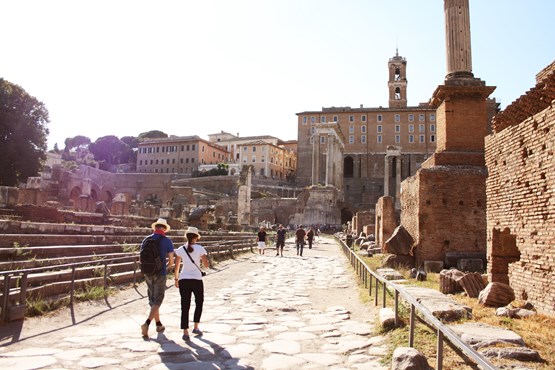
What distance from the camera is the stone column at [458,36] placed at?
13414mm

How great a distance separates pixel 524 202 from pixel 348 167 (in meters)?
73.0

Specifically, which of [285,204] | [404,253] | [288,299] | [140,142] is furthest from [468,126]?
[140,142]

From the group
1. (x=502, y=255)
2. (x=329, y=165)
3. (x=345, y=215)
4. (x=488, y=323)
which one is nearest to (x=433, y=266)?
(x=502, y=255)

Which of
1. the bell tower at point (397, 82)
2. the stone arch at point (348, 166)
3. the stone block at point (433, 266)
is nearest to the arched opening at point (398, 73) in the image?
the bell tower at point (397, 82)

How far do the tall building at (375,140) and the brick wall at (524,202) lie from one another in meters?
65.7

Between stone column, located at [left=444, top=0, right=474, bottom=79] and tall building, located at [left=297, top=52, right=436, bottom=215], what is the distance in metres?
60.4

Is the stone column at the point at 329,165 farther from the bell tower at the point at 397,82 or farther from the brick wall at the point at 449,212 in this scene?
the brick wall at the point at 449,212

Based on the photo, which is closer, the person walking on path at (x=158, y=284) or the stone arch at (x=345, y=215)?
the person walking on path at (x=158, y=284)

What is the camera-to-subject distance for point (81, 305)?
7.51 metres

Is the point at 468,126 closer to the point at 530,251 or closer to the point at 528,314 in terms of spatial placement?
the point at 530,251

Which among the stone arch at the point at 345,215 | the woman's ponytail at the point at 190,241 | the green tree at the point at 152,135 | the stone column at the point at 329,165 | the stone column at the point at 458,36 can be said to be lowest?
the woman's ponytail at the point at 190,241

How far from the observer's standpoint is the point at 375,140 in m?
77.6

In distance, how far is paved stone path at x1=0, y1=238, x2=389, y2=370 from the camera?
4.70m

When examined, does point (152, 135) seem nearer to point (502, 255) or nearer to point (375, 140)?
point (375, 140)
